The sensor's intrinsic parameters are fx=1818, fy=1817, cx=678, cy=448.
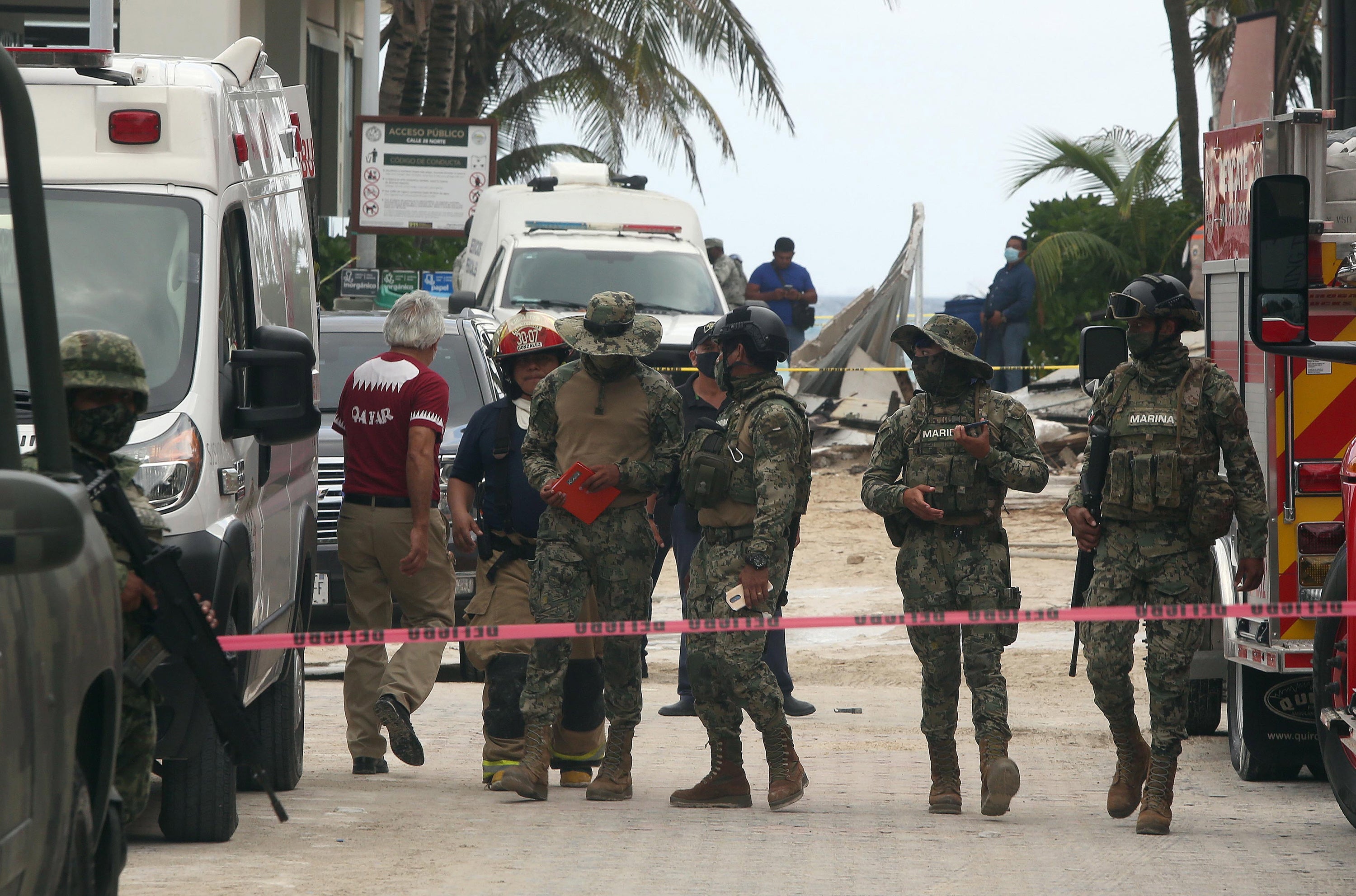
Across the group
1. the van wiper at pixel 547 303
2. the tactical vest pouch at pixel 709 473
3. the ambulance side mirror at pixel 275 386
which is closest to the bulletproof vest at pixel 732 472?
the tactical vest pouch at pixel 709 473

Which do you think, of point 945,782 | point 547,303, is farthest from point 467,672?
point 547,303

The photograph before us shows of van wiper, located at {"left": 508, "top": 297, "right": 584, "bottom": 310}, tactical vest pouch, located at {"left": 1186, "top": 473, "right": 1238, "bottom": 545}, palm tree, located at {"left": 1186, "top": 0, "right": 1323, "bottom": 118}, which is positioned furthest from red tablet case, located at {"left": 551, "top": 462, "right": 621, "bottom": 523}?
palm tree, located at {"left": 1186, "top": 0, "right": 1323, "bottom": 118}

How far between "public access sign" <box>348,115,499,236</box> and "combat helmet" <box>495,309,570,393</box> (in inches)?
458

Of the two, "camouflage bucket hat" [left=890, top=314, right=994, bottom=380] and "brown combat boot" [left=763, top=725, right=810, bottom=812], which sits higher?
"camouflage bucket hat" [left=890, top=314, right=994, bottom=380]

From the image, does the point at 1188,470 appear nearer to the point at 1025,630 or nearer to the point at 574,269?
the point at 1025,630

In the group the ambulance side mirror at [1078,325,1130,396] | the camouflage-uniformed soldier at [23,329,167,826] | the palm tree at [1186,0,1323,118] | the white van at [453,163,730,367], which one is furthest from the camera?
the palm tree at [1186,0,1323,118]

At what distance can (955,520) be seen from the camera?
6.75m

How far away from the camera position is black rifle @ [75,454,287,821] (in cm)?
435

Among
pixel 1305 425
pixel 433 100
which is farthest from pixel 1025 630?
pixel 433 100

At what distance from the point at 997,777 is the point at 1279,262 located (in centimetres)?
254

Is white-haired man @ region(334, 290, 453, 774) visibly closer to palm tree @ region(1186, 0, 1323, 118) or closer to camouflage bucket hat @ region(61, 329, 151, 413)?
camouflage bucket hat @ region(61, 329, 151, 413)

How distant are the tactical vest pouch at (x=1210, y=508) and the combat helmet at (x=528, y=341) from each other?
8.20 ft

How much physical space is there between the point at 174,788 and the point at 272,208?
2.34 meters

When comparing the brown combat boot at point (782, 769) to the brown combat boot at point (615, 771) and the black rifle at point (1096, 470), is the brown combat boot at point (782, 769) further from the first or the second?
the black rifle at point (1096, 470)
